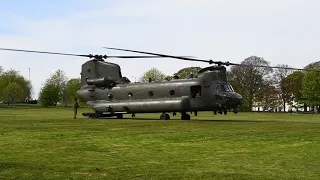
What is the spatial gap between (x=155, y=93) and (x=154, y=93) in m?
0.11

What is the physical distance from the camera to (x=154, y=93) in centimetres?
3962

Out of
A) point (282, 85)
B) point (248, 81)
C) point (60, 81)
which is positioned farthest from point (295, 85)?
point (60, 81)

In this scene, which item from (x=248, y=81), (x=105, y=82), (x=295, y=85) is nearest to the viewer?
(x=105, y=82)

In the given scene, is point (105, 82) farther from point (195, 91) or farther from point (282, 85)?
point (282, 85)

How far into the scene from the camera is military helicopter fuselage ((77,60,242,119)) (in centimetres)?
3694

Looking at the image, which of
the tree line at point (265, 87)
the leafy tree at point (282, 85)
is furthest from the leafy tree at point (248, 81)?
the leafy tree at point (282, 85)

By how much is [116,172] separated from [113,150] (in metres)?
4.58

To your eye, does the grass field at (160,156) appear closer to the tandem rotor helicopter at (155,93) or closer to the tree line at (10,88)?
the tandem rotor helicopter at (155,93)

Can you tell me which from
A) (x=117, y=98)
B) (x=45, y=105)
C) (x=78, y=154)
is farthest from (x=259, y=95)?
(x=78, y=154)

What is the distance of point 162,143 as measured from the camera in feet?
60.3

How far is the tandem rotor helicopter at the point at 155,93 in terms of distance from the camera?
36938 millimetres

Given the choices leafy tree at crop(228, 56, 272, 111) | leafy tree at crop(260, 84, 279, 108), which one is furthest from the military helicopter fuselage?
leafy tree at crop(260, 84, 279, 108)

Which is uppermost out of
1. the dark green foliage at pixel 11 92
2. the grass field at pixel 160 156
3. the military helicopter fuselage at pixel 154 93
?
the dark green foliage at pixel 11 92

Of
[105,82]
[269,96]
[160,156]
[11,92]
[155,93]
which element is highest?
[11,92]
